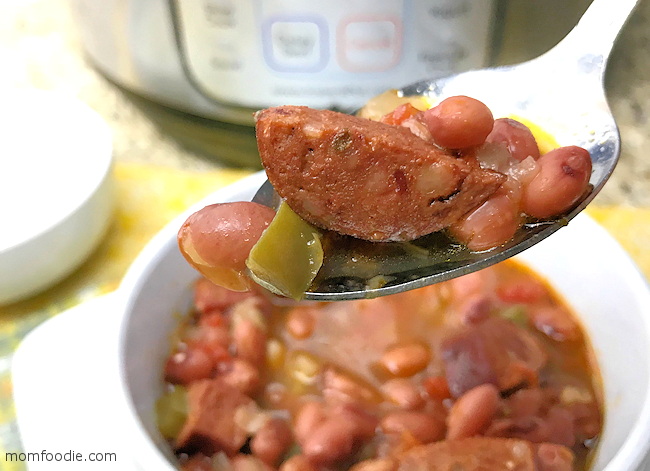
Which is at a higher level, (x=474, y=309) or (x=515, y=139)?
(x=515, y=139)

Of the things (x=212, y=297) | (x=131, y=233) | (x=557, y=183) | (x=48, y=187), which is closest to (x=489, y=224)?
(x=557, y=183)

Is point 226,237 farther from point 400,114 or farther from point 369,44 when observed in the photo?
point 369,44

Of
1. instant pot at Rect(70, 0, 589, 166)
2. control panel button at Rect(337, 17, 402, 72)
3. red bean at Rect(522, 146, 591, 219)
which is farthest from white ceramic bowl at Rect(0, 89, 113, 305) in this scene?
red bean at Rect(522, 146, 591, 219)

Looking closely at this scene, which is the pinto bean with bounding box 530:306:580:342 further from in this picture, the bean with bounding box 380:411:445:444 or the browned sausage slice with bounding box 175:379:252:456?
the browned sausage slice with bounding box 175:379:252:456

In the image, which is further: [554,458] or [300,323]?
[300,323]

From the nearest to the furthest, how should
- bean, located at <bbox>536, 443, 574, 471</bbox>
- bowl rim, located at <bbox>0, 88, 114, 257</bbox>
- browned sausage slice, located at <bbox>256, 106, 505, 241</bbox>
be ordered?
1. browned sausage slice, located at <bbox>256, 106, 505, 241</bbox>
2. bean, located at <bbox>536, 443, 574, 471</bbox>
3. bowl rim, located at <bbox>0, 88, 114, 257</bbox>
